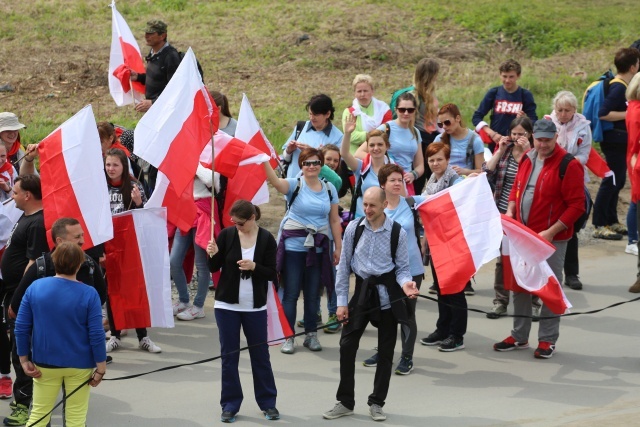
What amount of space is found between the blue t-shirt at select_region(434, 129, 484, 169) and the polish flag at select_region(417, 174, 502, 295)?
1.93 metres

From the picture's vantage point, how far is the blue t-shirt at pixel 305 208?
9953 mm

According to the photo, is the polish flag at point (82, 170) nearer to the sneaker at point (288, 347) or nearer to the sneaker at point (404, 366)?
the sneaker at point (288, 347)

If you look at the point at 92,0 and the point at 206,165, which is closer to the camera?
the point at 206,165

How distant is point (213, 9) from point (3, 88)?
602 centimetres

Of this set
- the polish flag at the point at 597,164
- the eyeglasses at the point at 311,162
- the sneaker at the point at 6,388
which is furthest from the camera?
the polish flag at the point at 597,164

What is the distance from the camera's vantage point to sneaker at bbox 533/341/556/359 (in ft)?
32.5

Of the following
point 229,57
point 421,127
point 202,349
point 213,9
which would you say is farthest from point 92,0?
point 202,349

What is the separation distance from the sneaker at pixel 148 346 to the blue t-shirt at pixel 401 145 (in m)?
3.13

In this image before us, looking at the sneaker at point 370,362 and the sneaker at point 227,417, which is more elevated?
the sneaker at point 370,362

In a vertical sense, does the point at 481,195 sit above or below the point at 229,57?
below

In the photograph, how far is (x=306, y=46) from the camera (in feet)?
67.5

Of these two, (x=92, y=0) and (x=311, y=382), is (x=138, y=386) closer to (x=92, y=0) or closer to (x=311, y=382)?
(x=311, y=382)

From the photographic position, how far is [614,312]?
11344 millimetres

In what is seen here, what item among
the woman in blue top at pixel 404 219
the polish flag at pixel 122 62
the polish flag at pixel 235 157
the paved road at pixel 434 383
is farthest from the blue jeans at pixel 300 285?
the polish flag at pixel 122 62
